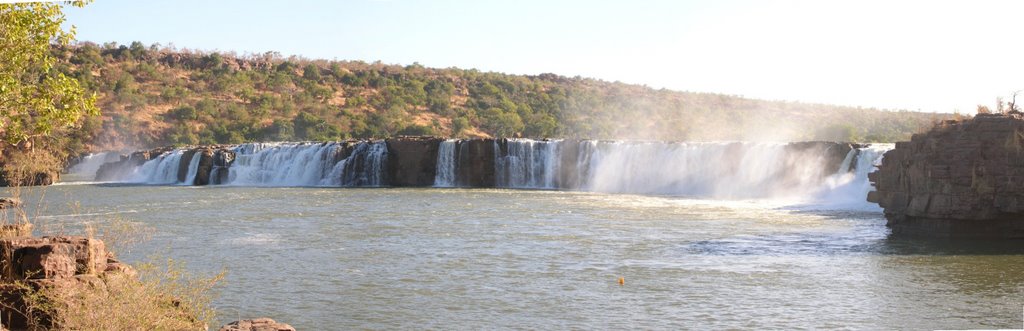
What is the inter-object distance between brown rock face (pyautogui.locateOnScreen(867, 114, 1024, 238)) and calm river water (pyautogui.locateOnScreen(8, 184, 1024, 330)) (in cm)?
49

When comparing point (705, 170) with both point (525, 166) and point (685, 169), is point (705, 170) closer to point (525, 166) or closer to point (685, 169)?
point (685, 169)

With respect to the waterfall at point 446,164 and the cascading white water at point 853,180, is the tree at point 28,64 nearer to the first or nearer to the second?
the cascading white water at point 853,180

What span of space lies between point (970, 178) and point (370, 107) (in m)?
55.4

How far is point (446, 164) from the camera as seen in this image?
3741cm

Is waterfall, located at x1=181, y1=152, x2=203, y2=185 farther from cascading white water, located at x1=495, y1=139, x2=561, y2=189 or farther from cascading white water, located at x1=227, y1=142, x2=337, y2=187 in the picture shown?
cascading white water, located at x1=495, y1=139, x2=561, y2=189

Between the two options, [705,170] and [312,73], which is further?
[312,73]

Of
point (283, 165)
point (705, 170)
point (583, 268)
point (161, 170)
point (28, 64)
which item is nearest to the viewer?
point (28, 64)

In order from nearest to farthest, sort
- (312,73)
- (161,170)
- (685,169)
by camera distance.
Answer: (685,169) → (161,170) → (312,73)

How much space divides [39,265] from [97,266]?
1.62 feet

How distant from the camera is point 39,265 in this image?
6676 millimetres

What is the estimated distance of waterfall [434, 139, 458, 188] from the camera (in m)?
37.3

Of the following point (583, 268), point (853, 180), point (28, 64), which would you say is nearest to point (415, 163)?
point (853, 180)

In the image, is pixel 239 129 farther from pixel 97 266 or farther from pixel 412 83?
pixel 97 266

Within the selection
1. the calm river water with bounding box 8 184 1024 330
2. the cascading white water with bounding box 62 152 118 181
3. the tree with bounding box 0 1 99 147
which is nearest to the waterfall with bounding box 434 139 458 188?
the calm river water with bounding box 8 184 1024 330
